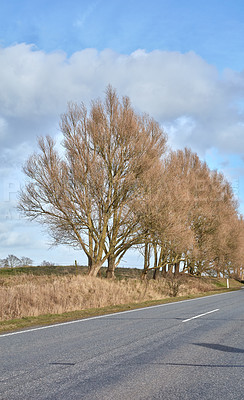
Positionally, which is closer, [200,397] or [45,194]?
[200,397]

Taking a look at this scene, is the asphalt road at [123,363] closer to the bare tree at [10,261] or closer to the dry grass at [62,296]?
the dry grass at [62,296]

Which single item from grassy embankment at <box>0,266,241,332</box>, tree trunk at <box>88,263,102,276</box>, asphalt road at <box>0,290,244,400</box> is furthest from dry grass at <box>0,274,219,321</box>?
asphalt road at <box>0,290,244,400</box>

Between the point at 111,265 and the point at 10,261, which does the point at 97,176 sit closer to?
the point at 111,265

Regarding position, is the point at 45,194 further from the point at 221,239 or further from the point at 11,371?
the point at 221,239

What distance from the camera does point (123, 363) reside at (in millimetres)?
5133

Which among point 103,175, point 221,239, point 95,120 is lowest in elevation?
point 221,239

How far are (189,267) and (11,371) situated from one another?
3451cm

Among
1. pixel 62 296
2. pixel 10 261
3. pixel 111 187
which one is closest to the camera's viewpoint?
pixel 62 296

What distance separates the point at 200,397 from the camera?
381 cm

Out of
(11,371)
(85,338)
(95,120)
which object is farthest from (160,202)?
(11,371)

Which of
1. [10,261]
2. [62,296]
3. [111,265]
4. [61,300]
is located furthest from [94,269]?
[10,261]

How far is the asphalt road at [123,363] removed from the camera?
13.0 feet

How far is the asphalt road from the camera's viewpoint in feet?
13.0

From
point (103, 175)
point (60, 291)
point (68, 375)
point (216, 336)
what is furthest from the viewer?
point (103, 175)
